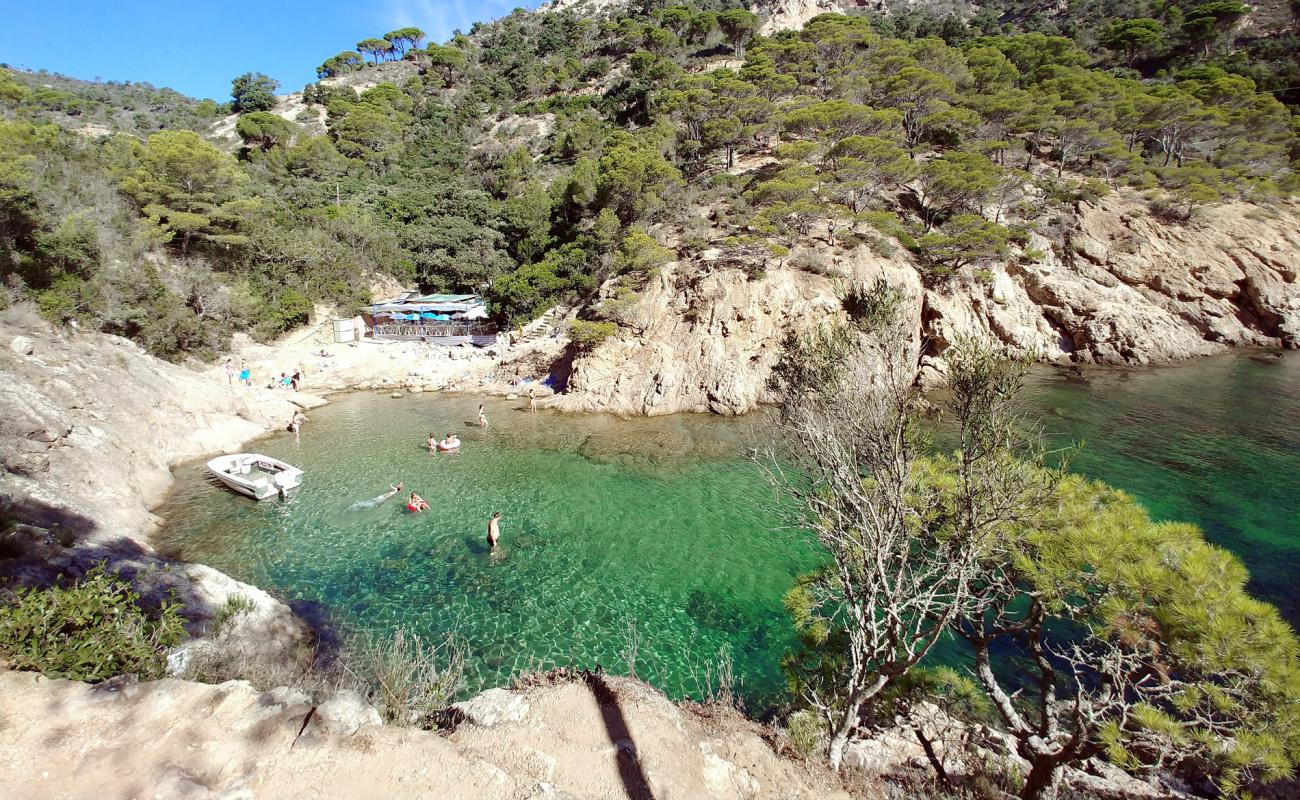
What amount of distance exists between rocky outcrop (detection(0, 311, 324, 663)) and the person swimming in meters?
4.15

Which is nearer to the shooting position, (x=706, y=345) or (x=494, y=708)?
(x=494, y=708)

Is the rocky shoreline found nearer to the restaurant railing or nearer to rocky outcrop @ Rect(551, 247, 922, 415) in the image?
rocky outcrop @ Rect(551, 247, 922, 415)

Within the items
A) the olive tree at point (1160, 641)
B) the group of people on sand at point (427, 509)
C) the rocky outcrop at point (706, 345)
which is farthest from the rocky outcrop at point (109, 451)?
the rocky outcrop at point (706, 345)

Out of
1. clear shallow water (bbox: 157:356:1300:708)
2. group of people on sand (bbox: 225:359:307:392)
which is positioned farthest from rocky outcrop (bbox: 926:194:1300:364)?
group of people on sand (bbox: 225:359:307:392)

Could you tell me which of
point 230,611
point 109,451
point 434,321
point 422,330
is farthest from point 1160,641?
point 422,330

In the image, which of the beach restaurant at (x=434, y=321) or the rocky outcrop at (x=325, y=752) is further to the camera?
the beach restaurant at (x=434, y=321)

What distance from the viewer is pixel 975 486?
5129mm

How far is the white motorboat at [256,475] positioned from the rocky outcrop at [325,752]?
1146 centimetres

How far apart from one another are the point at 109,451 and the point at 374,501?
300 inches

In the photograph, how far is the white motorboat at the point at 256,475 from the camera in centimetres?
1431

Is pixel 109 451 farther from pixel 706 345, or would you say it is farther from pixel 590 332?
pixel 706 345

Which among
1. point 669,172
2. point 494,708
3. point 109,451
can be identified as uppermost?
point 669,172

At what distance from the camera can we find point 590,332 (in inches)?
947

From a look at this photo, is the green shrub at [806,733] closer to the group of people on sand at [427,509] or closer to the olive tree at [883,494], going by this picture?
the olive tree at [883,494]
